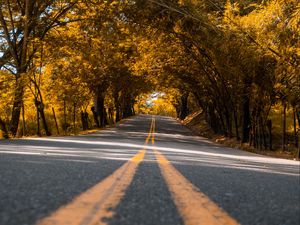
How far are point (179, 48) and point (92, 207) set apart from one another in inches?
850

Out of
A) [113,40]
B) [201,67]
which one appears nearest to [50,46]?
[113,40]

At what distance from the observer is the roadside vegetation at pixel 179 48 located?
587 inches

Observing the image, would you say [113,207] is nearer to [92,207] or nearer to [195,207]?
[92,207]

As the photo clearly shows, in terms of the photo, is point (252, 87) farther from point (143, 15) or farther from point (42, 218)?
point (42, 218)

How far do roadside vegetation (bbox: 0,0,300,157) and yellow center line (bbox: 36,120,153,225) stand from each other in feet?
31.2

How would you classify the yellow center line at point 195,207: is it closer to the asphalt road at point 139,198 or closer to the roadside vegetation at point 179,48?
the asphalt road at point 139,198

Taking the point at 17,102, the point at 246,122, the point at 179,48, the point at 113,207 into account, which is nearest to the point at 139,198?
the point at 113,207

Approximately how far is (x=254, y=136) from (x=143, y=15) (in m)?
7.87

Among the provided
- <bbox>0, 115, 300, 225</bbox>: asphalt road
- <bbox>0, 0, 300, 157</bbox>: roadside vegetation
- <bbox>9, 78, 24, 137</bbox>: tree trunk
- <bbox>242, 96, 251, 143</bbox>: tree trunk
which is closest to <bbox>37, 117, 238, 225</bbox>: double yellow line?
<bbox>0, 115, 300, 225</bbox>: asphalt road

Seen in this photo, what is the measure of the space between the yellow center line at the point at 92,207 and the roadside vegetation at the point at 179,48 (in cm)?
952

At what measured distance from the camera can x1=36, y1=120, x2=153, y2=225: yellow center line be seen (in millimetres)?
2346

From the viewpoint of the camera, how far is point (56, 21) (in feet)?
72.1

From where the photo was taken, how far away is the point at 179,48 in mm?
23828

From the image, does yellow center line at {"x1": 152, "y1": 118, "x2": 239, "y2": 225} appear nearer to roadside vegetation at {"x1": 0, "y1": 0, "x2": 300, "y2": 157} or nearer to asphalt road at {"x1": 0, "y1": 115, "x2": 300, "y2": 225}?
asphalt road at {"x1": 0, "y1": 115, "x2": 300, "y2": 225}
